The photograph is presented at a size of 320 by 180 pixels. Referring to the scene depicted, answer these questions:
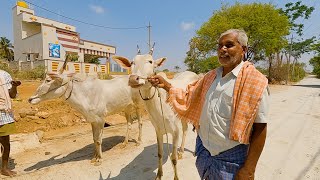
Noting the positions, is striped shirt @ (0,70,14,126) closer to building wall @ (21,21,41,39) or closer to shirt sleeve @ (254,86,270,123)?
shirt sleeve @ (254,86,270,123)

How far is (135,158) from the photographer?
4.96 meters

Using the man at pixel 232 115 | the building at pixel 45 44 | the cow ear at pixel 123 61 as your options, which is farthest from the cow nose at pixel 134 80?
the building at pixel 45 44

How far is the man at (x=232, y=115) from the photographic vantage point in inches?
66.4

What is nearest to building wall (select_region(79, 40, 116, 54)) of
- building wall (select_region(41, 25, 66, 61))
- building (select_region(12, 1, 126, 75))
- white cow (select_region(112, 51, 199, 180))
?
building (select_region(12, 1, 126, 75))

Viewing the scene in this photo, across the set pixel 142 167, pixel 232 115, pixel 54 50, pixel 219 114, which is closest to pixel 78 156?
pixel 142 167

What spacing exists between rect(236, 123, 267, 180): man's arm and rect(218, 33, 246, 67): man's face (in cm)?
54

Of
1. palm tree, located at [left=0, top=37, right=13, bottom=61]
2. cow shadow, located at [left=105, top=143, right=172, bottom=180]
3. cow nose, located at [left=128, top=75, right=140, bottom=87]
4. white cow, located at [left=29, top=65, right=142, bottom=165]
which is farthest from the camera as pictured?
palm tree, located at [left=0, top=37, right=13, bottom=61]

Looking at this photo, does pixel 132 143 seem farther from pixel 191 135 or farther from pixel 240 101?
pixel 240 101

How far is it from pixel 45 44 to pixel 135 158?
66.2 feet

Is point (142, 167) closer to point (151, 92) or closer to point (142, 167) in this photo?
point (142, 167)

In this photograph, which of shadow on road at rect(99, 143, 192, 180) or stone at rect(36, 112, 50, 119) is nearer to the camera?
shadow on road at rect(99, 143, 192, 180)

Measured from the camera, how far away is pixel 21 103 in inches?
325

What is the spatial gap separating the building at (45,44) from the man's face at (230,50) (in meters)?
18.8

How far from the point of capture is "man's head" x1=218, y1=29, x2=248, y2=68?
185cm
